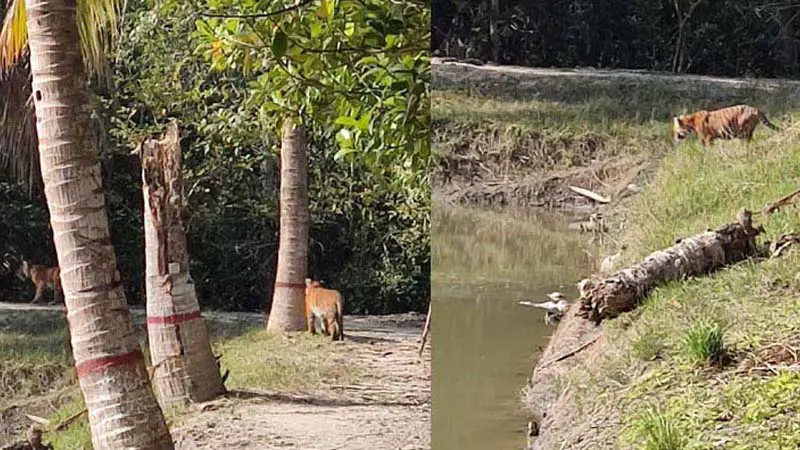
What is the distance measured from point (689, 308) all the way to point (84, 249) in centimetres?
82

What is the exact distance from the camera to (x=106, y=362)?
1.38m

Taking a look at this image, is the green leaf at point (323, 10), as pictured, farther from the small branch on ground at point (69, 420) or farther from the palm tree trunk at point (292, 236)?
the small branch on ground at point (69, 420)

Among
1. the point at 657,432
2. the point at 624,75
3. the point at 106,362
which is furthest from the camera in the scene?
the point at 106,362

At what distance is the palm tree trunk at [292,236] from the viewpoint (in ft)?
4.66

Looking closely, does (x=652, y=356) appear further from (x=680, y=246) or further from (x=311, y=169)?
(x=311, y=169)

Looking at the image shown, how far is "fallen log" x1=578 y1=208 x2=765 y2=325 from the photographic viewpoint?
1214mm

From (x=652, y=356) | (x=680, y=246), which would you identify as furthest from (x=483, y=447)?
(x=680, y=246)

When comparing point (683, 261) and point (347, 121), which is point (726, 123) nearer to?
point (683, 261)

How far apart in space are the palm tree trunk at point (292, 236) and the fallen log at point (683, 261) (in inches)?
17.6

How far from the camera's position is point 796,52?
1.24 meters

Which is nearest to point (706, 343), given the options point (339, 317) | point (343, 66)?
point (339, 317)

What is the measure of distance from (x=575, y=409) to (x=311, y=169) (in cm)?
52

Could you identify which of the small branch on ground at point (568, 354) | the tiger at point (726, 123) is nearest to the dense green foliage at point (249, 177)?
the small branch on ground at point (568, 354)

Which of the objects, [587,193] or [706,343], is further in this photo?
[587,193]
